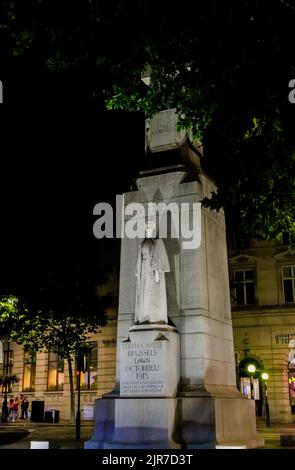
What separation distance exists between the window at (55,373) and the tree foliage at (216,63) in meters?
29.6

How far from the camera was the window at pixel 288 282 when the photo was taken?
39219mm

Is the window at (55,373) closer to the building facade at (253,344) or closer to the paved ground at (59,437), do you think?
the building facade at (253,344)

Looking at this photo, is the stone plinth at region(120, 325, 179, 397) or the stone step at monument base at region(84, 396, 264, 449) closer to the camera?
the stone step at monument base at region(84, 396, 264, 449)

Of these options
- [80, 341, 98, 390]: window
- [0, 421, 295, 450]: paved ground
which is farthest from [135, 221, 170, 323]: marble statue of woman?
[80, 341, 98, 390]: window

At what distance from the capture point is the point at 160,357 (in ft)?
44.1

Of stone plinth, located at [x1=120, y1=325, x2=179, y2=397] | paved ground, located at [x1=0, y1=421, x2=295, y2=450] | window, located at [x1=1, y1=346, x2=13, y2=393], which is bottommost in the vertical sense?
paved ground, located at [x1=0, y1=421, x2=295, y2=450]

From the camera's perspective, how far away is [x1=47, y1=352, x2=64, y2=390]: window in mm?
41259

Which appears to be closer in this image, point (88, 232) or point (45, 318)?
point (45, 318)

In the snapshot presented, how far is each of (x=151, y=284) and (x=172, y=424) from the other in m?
3.44

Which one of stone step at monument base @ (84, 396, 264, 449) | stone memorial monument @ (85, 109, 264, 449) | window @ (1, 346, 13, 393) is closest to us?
stone step at monument base @ (84, 396, 264, 449)

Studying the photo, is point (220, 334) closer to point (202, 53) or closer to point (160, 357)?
point (160, 357)

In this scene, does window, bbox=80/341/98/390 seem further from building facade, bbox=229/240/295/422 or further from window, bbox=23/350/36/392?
building facade, bbox=229/240/295/422
